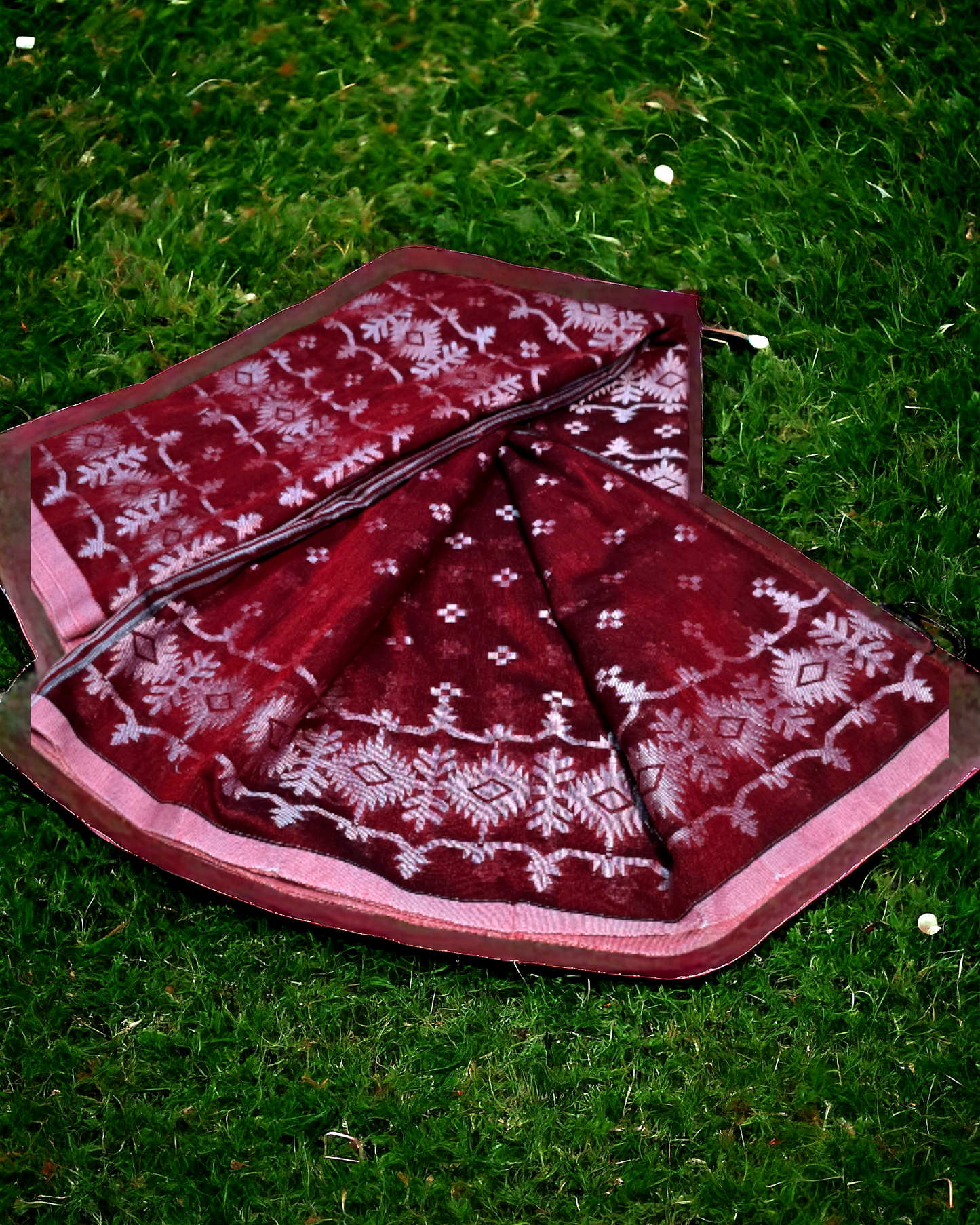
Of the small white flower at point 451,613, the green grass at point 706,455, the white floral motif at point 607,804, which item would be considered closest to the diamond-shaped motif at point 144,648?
the green grass at point 706,455

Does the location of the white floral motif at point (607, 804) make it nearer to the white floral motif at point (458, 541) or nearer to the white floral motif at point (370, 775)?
the white floral motif at point (370, 775)

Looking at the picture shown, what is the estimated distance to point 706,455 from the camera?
10.5 feet

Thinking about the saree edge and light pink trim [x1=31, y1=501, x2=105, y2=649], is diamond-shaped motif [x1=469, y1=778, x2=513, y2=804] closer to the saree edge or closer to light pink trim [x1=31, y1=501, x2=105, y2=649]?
the saree edge

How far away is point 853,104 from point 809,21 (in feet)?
1.27

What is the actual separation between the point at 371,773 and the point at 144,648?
1.87 feet

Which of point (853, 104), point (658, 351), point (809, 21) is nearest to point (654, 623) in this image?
point (658, 351)

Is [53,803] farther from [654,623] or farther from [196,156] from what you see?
[196,156]

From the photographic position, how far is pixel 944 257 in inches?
138

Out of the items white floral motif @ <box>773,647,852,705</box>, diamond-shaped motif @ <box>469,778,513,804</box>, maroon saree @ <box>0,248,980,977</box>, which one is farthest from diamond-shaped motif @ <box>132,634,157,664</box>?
white floral motif @ <box>773,647,852,705</box>

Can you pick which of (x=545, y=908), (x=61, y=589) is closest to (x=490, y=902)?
(x=545, y=908)

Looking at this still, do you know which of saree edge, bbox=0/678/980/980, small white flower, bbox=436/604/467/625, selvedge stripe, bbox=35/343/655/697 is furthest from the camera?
small white flower, bbox=436/604/467/625

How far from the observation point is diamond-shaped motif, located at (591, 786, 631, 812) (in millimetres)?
2486

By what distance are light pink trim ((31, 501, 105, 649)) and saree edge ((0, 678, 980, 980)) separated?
0.24 meters

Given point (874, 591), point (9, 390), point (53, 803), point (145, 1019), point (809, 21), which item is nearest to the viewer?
point (145, 1019)
